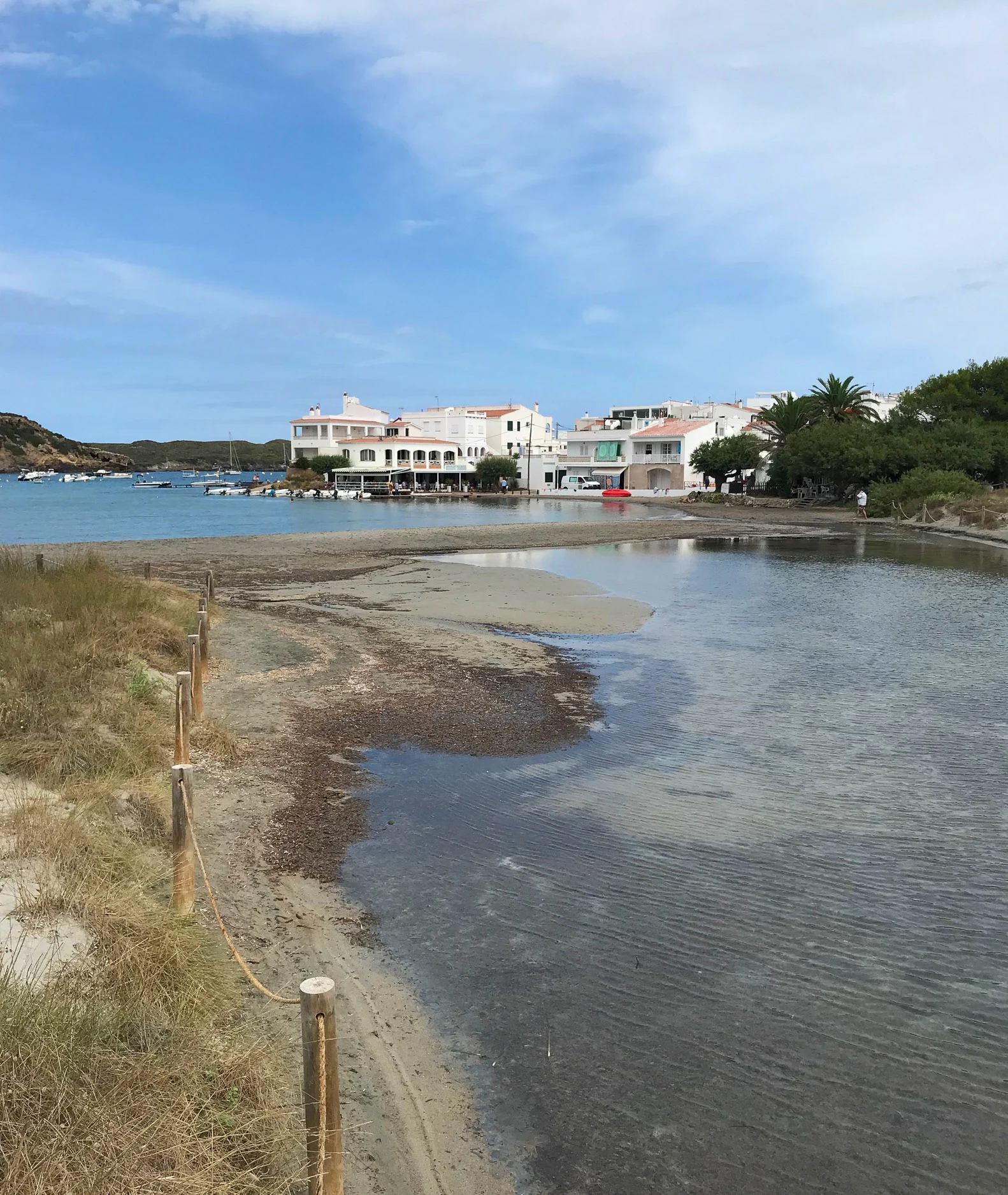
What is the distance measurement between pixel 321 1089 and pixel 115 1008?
1275 mm

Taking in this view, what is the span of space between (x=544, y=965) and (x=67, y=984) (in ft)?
10.3

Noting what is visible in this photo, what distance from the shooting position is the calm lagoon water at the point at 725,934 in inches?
193

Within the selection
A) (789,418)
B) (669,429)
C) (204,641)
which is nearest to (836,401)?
(789,418)

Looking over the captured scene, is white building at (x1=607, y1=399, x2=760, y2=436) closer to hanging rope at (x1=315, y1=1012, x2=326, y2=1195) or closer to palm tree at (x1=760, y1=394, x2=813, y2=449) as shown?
palm tree at (x1=760, y1=394, x2=813, y2=449)

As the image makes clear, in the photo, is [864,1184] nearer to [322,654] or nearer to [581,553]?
[322,654]

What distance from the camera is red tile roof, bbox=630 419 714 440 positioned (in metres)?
97.5

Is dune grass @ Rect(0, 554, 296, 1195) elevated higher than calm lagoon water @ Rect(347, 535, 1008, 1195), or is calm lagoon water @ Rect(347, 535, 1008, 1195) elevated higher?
dune grass @ Rect(0, 554, 296, 1195)

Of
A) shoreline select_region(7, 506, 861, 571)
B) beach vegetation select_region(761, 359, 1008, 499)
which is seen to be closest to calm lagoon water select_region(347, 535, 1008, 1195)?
shoreline select_region(7, 506, 861, 571)

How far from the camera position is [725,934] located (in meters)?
6.97

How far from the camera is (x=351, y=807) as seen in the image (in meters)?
9.57

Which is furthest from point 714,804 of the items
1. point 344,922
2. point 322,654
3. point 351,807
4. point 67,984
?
point 322,654

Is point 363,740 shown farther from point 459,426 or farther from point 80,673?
point 459,426

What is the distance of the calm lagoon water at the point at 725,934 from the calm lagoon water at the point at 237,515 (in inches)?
1645

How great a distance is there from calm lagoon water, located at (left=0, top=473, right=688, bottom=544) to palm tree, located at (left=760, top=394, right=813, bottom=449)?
481 inches
